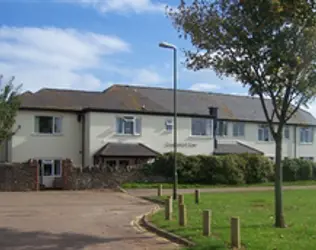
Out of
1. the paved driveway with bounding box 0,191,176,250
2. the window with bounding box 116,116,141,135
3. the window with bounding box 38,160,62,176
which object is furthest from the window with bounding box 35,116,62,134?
the paved driveway with bounding box 0,191,176,250

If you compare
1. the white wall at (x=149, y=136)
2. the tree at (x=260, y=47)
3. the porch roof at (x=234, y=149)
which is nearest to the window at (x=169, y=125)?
the white wall at (x=149, y=136)

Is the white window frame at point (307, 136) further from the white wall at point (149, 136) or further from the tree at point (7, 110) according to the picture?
the tree at point (7, 110)

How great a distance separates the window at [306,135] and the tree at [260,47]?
126 feet

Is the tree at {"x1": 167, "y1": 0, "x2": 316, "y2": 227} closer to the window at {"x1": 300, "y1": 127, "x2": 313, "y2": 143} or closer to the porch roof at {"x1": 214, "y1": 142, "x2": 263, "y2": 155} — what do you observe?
the porch roof at {"x1": 214, "y1": 142, "x2": 263, "y2": 155}

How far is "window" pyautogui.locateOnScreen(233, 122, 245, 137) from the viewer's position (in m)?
48.0

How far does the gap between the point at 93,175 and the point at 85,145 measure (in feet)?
16.2

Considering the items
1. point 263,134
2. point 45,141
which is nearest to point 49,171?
point 45,141

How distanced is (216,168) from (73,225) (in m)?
23.3

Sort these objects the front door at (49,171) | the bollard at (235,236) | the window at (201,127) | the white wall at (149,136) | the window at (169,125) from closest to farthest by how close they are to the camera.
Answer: the bollard at (235,236)
the front door at (49,171)
the white wall at (149,136)
the window at (169,125)
the window at (201,127)

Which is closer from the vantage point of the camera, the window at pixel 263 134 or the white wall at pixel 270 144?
the white wall at pixel 270 144

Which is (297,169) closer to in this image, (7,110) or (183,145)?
(183,145)

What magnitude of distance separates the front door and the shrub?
47.3 ft

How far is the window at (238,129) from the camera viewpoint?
48.0 meters

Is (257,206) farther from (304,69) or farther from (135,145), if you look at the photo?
(135,145)
